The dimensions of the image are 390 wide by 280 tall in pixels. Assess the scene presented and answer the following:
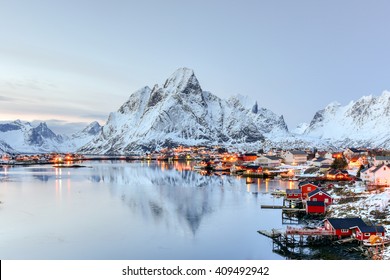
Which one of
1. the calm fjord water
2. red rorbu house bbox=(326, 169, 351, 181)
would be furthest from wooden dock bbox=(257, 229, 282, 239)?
red rorbu house bbox=(326, 169, 351, 181)

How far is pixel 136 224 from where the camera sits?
3012cm

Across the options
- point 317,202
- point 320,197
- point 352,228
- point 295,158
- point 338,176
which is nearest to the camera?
point 352,228

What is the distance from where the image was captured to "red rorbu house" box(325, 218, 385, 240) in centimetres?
2267

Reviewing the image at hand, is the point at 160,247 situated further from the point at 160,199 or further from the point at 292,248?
the point at 160,199

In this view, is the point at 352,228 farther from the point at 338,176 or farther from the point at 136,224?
the point at 338,176

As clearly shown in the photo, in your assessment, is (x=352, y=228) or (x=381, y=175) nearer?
(x=352, y=228)

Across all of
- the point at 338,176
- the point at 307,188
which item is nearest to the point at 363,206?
the point at 307,188

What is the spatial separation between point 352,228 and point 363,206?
7.37 m

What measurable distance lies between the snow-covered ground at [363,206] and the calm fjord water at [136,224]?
4.56 meters

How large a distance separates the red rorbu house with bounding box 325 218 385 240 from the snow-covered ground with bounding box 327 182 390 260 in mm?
1117

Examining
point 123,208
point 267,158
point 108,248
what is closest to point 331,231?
point 108,248

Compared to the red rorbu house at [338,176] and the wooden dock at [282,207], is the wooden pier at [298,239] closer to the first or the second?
the wooden dock at [282,207]

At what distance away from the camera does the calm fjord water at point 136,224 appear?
23328mm

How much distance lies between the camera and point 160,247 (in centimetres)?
2398
